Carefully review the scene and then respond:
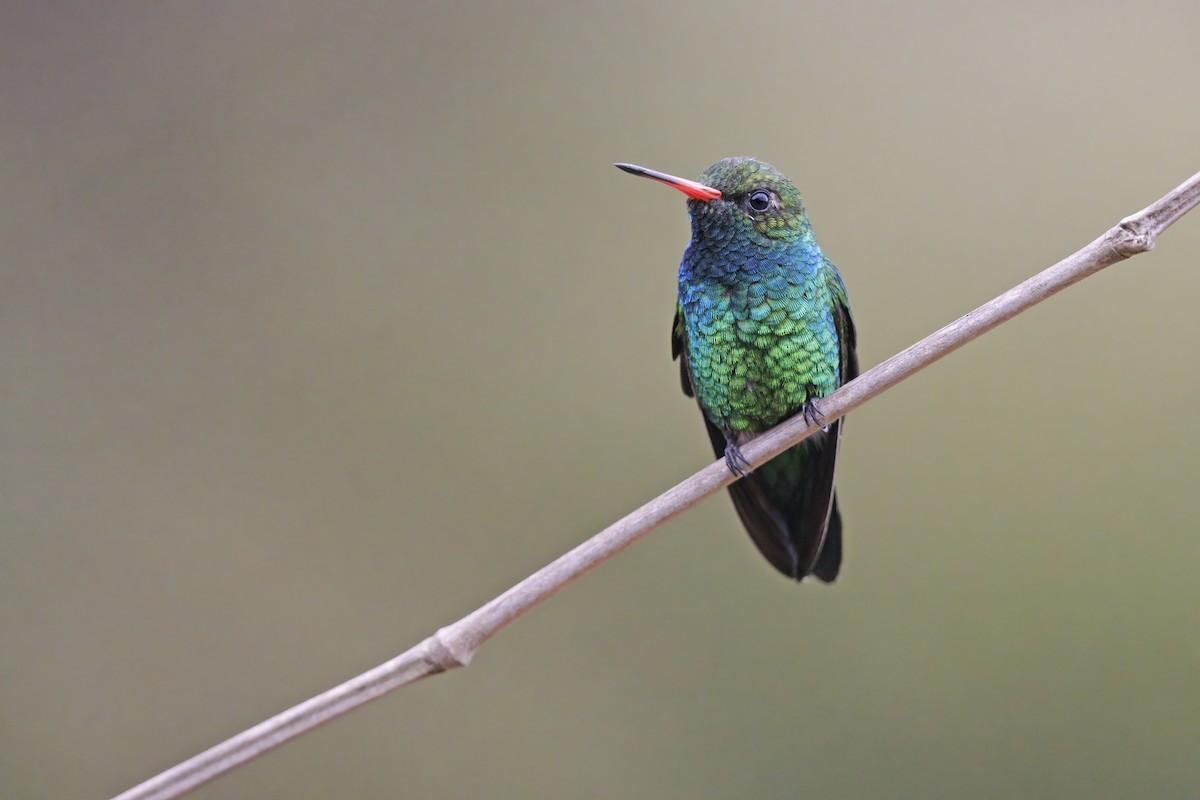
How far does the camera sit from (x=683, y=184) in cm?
149

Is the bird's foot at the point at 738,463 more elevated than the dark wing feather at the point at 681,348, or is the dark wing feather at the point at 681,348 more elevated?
the dark wing feather at the point at 681,348

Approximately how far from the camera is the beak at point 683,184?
1.34 metres

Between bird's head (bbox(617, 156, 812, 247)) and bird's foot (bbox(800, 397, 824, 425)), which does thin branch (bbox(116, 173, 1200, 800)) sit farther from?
bird's head (bbox(617, 156, 812, 247))

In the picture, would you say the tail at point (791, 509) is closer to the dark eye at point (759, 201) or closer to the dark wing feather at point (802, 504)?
the dark wing feather at point (802, 504)

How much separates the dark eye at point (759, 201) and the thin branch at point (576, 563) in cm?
46

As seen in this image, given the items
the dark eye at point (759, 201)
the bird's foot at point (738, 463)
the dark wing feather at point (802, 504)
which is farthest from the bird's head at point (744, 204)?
the bird's foot at point (738, 463)

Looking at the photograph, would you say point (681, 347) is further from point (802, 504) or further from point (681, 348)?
point (802, 504)

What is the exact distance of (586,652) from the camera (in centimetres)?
301

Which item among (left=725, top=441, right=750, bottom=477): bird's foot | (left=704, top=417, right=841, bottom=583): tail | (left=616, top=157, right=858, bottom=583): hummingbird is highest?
(left=616, top=157, right=858, bottom=583): hummingbird

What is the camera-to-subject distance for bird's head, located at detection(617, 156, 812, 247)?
1.70 m

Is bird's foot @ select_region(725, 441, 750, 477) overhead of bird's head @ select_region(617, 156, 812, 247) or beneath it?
beneath

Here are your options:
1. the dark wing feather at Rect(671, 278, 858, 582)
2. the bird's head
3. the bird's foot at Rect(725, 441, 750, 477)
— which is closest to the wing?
the dark wing feather at Rect(671, 278, 858, 582)

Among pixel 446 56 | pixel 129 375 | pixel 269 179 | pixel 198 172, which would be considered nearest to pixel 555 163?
pixel 446 56

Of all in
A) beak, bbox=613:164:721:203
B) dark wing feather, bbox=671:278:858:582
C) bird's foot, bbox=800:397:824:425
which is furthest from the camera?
dark wing feather, bbox=671:278:858:582
